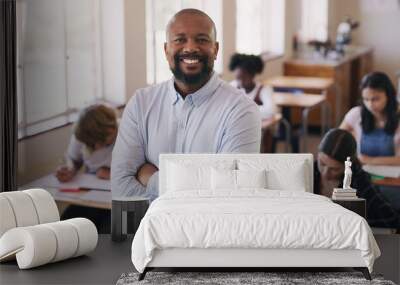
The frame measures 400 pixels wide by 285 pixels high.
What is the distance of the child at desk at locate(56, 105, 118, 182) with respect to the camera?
21.0ft

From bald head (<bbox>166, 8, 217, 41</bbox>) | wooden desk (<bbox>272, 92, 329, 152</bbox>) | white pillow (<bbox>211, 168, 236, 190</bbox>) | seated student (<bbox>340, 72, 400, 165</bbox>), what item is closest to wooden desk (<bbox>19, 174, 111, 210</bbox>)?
white pillow (<bbox>211, 168, 236, 190</bbox>)

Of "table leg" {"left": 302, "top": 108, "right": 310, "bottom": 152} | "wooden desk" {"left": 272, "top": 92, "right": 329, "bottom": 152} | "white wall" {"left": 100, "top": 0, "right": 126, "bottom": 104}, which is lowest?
"table leg" {"left": 302, "top": 108, "right": 310, "bottom": 152}

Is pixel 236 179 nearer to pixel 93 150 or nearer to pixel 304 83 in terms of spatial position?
pixel 93 150

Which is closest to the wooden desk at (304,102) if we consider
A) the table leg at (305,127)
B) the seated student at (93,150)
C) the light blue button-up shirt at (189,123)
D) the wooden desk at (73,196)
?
the table leg at (305,127)

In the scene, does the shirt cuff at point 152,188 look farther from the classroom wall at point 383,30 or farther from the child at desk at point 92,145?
the classroom wall at point 383,30

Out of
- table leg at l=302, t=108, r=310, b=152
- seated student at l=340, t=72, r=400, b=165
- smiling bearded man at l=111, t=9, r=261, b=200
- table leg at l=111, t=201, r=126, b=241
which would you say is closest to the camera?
table leg at l=111, t=201, r=126, b=241

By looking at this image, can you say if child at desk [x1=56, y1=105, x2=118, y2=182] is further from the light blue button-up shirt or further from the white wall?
the light blue button-up shirt

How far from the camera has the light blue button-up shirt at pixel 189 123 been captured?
5984mm

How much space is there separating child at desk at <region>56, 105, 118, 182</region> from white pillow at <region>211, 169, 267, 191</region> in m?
1.06

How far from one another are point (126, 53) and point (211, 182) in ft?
4.09

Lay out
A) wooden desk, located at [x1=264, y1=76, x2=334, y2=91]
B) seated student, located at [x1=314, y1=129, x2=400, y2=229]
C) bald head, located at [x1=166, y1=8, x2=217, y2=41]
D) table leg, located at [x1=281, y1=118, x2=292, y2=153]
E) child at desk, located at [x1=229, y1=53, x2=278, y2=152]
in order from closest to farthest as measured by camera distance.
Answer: bald head, located at [x1=166, y1=8, x2=217, y2=41], seated student, located at [x1=314, y1=129, x2=400, y2=229], child at desk, located at [x1=229, y1=53, x2=278, y2=152], table leg, located at [x1=281, y1=118, x2=292, y2=153], wooden desk, located at [x1=264, y1=76, x2=334, y2=91]

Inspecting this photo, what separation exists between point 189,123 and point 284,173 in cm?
75

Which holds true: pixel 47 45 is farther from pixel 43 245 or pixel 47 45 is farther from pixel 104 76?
pixel 43 245

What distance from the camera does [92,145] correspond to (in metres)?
6.44
